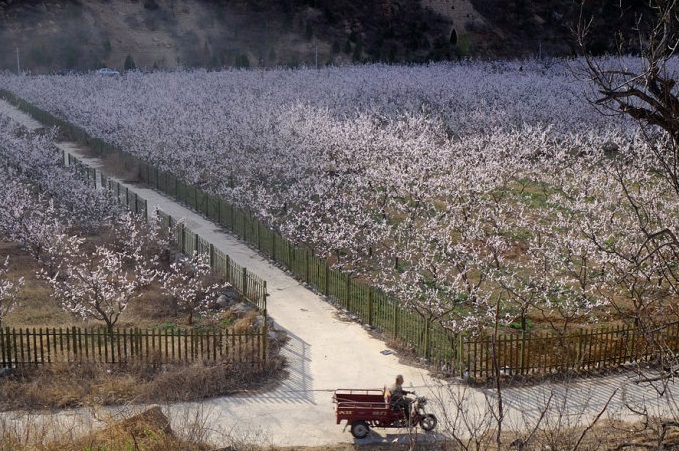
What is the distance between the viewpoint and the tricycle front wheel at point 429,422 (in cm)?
1393

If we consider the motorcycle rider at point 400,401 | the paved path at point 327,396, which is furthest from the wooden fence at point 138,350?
the motorcycle rider at point 400,401

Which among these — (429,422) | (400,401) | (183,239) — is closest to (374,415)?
(400,401)

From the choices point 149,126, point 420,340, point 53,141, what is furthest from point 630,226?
point 53,141

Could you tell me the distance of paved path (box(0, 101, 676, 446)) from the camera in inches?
561

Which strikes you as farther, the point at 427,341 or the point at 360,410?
the point at 427,341

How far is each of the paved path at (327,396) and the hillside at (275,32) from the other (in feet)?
215

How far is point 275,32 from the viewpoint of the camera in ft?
298

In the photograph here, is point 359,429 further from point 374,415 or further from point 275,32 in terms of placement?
point 275,32

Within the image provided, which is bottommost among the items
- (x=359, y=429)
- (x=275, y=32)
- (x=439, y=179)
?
(x=359, y=429)

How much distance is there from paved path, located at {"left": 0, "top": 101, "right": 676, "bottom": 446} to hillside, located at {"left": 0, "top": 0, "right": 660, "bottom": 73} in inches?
2583

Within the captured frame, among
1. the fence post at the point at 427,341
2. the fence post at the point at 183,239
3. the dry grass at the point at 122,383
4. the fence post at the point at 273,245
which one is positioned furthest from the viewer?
the fence post at the point at 183,239

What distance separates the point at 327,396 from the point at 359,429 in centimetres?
198

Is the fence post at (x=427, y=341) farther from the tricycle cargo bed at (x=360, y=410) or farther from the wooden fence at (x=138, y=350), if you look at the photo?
the wooden fence at (x=138, y=350)

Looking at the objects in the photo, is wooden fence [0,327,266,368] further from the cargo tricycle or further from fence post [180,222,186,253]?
fence post [180,222,186,253]
